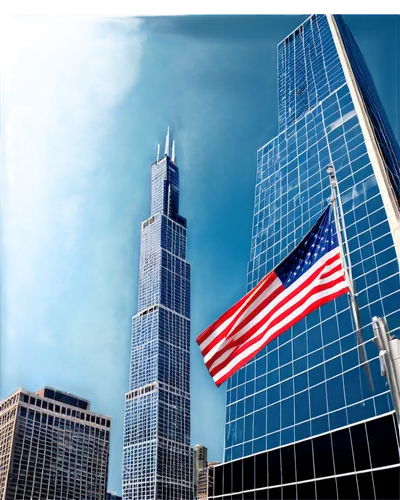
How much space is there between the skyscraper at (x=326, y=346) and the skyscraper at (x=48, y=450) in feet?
482

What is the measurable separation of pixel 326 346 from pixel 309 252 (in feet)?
57.5

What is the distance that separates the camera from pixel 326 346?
35438 millimetres

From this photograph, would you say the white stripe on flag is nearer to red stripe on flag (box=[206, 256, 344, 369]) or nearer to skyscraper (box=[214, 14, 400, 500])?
red stripe on flag (box=[206, 256, 344, 369])

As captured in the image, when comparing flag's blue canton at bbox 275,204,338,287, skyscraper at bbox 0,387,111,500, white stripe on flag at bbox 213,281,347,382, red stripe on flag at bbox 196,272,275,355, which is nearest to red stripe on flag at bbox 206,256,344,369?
white stripe on flag at bbox 213,281,347,382

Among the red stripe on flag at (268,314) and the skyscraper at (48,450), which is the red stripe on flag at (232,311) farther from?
the skyscraper at (48,450)

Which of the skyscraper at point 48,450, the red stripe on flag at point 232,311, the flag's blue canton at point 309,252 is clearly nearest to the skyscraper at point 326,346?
the flag's blue canton at point 309,252

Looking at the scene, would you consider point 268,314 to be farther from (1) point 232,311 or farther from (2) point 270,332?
(1) point 232,311

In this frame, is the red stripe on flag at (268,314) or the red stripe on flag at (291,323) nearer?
the red stripe on flag at (291,323)

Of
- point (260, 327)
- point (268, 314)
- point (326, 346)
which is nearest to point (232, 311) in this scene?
point (260, 327)

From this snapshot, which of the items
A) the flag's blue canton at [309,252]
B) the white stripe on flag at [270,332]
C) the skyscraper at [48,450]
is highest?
the skyscraper at [48,450]

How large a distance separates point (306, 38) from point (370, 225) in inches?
1777

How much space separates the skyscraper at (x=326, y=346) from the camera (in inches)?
1136

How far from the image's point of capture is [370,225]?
37.0 metres
